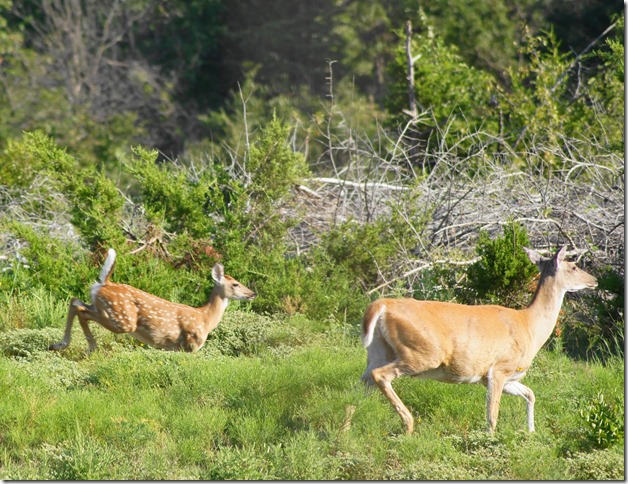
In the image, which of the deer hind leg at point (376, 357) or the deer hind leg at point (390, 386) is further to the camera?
the deer hind leg at point (376, 357)

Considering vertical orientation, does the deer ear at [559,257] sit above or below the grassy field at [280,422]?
above

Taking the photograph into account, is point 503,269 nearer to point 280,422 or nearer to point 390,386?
point 390,386

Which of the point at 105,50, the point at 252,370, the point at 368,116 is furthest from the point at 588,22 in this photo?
the point at 252,370

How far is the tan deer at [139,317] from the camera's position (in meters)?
9.20

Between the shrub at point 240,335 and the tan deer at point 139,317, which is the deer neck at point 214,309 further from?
the shrub at point 240,335

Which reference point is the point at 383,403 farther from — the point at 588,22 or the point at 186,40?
the point at 186,40

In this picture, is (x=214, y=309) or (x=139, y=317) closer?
(x=139, y=317)

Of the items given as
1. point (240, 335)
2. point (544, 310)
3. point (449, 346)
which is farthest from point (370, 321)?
point (240, 335)

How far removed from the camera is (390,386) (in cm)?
736

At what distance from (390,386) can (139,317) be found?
9.01ft

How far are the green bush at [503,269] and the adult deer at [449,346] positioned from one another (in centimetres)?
235

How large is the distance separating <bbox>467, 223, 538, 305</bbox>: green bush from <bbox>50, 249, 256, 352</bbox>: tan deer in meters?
2.61

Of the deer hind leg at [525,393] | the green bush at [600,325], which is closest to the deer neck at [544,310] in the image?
the deer hind leg at [525,393]

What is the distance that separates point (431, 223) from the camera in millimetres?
12188
